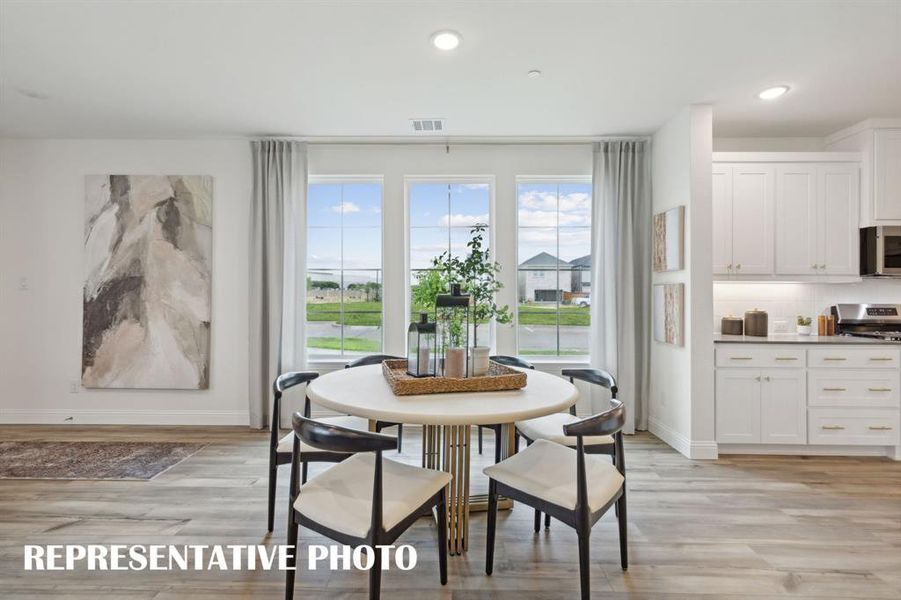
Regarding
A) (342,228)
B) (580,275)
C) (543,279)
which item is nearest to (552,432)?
(543,279)

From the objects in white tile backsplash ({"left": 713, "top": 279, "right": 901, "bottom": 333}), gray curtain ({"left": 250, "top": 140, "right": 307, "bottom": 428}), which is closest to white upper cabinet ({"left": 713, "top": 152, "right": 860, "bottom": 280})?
white tile backsplash ({"left": 713, "top": 279, "right": 901, "bottom": 333})

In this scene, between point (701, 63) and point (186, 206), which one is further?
point (186, 206)

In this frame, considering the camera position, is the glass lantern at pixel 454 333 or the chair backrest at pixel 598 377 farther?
the chair backrest at pixel 598 377

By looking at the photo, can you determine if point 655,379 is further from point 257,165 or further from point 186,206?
point 186,206

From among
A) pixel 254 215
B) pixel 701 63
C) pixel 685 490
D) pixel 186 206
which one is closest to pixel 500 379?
pixel 685 490

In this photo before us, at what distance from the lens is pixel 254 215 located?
4098mm

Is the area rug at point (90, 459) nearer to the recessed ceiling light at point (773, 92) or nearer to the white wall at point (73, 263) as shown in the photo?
the white wall at point (73, 263)

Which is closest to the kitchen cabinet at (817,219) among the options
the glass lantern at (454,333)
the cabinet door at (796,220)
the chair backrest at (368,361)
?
the cabinet door at (796,220)

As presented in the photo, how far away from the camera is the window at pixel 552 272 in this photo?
430cm

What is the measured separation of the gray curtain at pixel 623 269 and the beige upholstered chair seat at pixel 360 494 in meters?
2.66

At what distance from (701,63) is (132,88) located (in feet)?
12.6

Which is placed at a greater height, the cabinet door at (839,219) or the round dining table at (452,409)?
the cabinet door at (839,219)

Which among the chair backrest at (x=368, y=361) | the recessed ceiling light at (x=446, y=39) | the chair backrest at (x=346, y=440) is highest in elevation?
the recessed ceiling light at (x=446, y=39)

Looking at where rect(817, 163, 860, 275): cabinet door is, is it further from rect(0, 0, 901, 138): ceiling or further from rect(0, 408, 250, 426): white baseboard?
rect(0, 408, 250, 426): white baseboard
